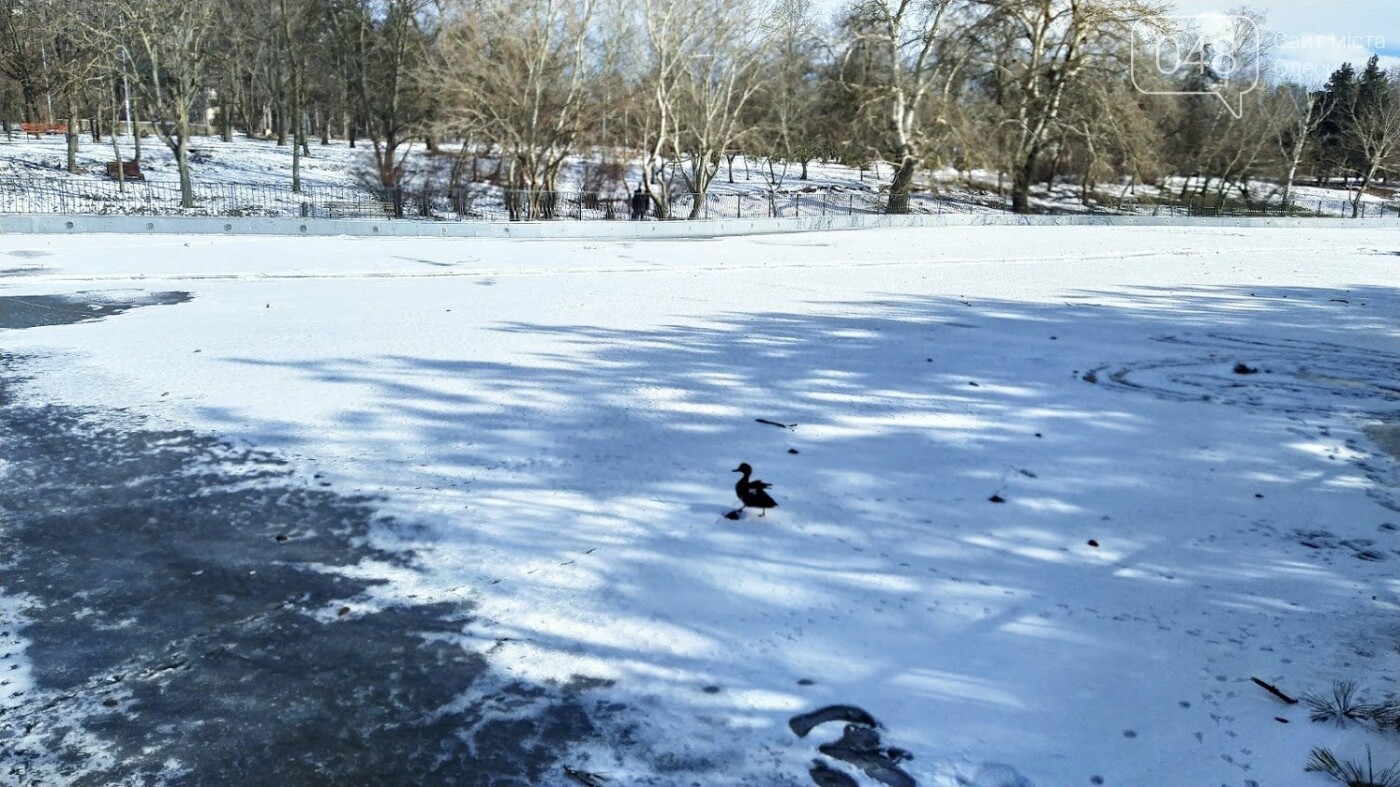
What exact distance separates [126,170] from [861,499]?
4519cm

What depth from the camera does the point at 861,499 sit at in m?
6.18

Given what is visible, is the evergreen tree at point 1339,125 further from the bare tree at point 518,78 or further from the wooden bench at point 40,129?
the wooden bench at point 40,129

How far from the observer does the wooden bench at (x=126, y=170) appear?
4138cm

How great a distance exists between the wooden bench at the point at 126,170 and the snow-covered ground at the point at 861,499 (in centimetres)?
3221

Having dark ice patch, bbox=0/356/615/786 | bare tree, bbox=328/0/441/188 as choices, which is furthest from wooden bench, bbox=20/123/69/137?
dark ice patch, bbox=0/356/615/786

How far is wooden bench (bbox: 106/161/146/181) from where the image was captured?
41375 millimetres

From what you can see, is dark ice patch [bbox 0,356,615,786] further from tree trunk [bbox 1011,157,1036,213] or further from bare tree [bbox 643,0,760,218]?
tree trunk [bbox 1011,157,1036,213]

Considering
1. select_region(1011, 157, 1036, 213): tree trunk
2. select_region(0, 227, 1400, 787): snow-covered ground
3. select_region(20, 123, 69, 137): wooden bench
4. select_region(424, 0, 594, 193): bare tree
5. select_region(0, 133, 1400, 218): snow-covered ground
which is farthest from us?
select_region(20, 123, 69, 137): wooden bench

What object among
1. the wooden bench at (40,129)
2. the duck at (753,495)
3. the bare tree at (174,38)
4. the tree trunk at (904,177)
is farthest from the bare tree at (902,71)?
the wooden bench at (40,129)

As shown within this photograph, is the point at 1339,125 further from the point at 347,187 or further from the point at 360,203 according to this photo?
the point at 360,203

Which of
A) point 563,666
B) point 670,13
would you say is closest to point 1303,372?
point 563,666

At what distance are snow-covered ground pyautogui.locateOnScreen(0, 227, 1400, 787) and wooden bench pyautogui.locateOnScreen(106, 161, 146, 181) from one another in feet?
106

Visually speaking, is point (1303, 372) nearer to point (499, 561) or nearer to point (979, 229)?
point (499, 561)

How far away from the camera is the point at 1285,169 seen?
6506 cm
